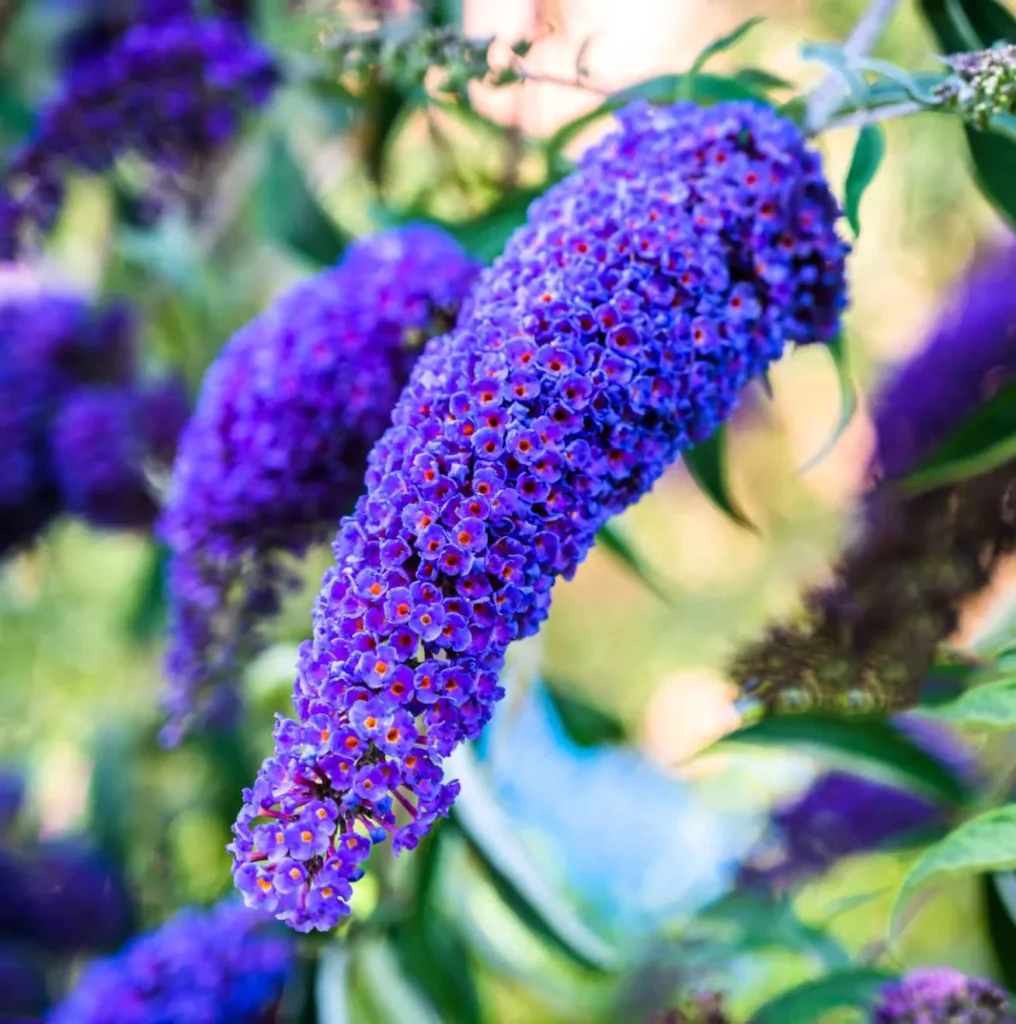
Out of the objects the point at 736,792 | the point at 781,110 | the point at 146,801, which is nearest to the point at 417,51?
the point at 781,110

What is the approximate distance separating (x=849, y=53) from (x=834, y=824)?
0.50 meters

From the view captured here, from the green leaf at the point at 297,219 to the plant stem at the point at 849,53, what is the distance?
1.21 feet

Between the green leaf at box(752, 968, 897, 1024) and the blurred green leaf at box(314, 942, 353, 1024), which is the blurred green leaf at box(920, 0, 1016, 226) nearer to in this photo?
the green leaf at box(752, 968, 897, 1024)

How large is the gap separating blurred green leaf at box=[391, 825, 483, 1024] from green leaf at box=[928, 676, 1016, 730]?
370 millimetres

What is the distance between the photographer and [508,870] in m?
0.75

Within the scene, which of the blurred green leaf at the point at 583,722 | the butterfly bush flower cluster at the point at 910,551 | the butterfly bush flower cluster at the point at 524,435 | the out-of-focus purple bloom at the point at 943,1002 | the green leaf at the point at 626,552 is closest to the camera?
the butterfly bush flower cluster at the point at 524,435

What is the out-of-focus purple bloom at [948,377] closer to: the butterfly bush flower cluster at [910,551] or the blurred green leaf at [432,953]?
the butterfly bush flower cluster at [910,551]

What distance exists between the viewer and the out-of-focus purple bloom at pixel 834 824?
0.79 metres

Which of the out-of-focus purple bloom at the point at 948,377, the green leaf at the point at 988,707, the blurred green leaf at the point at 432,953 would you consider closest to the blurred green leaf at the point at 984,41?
the out-of-focus purple bloom at the point at 948,377

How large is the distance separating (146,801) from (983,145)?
83 cm

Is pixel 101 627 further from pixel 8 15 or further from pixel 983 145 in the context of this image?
pixel 983 145

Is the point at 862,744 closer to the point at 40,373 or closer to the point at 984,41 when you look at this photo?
the point at 984,41

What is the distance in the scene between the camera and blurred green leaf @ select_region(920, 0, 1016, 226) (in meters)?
0.61

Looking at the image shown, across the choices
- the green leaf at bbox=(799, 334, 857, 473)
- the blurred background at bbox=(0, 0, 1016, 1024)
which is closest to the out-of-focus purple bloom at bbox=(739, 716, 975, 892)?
the blurred background at bbox=(0, 0, 1016, 1024)
